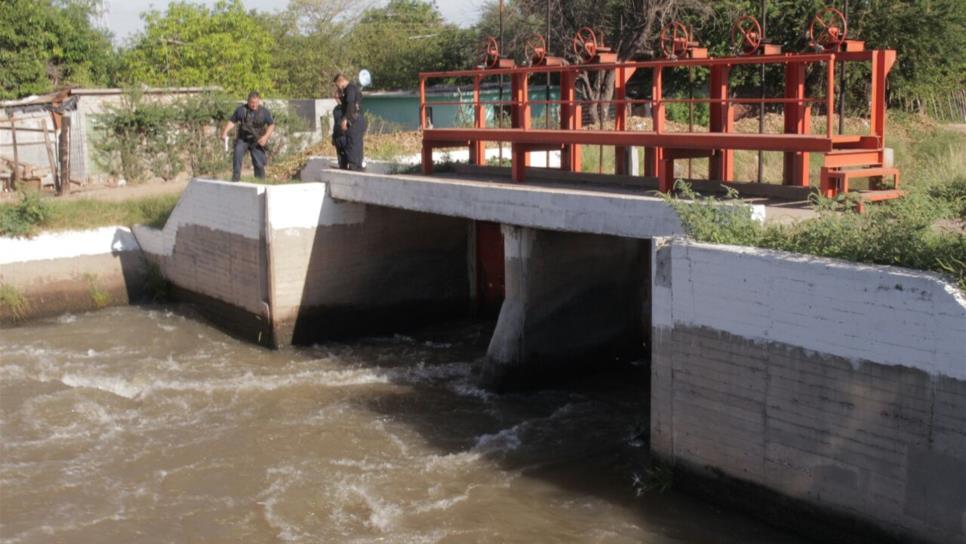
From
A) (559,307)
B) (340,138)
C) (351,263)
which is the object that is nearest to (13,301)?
(351,263)

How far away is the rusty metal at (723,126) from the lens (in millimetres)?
10047

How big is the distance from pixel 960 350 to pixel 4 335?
13.6m

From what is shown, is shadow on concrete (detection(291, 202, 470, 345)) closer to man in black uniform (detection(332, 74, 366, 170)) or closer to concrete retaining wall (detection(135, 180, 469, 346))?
concrete retaining wall (detection(135, 180, 469, 346))

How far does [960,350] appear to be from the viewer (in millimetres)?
7039

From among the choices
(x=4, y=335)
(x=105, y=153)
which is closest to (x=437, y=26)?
(x=105, y=153)

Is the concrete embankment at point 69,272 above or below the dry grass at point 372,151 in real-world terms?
below

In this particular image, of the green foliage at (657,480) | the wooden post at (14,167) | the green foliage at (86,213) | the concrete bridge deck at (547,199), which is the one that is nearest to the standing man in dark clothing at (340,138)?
the concrete bridge deck at (547,199)

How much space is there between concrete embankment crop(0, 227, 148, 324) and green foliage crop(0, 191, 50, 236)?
0.17 metres

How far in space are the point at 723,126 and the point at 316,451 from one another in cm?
597

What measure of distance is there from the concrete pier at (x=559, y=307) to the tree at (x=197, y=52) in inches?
893

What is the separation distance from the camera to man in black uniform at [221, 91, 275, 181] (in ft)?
55.0

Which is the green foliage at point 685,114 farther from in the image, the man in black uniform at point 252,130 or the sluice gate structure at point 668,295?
the man in black uniform at point 252,130

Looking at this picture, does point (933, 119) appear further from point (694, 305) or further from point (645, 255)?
point (694, 305)

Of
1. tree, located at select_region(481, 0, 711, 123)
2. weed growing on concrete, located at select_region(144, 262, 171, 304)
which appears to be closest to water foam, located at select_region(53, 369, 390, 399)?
weed growing on concrete, located at select_region(144, 262, 171, 304)
